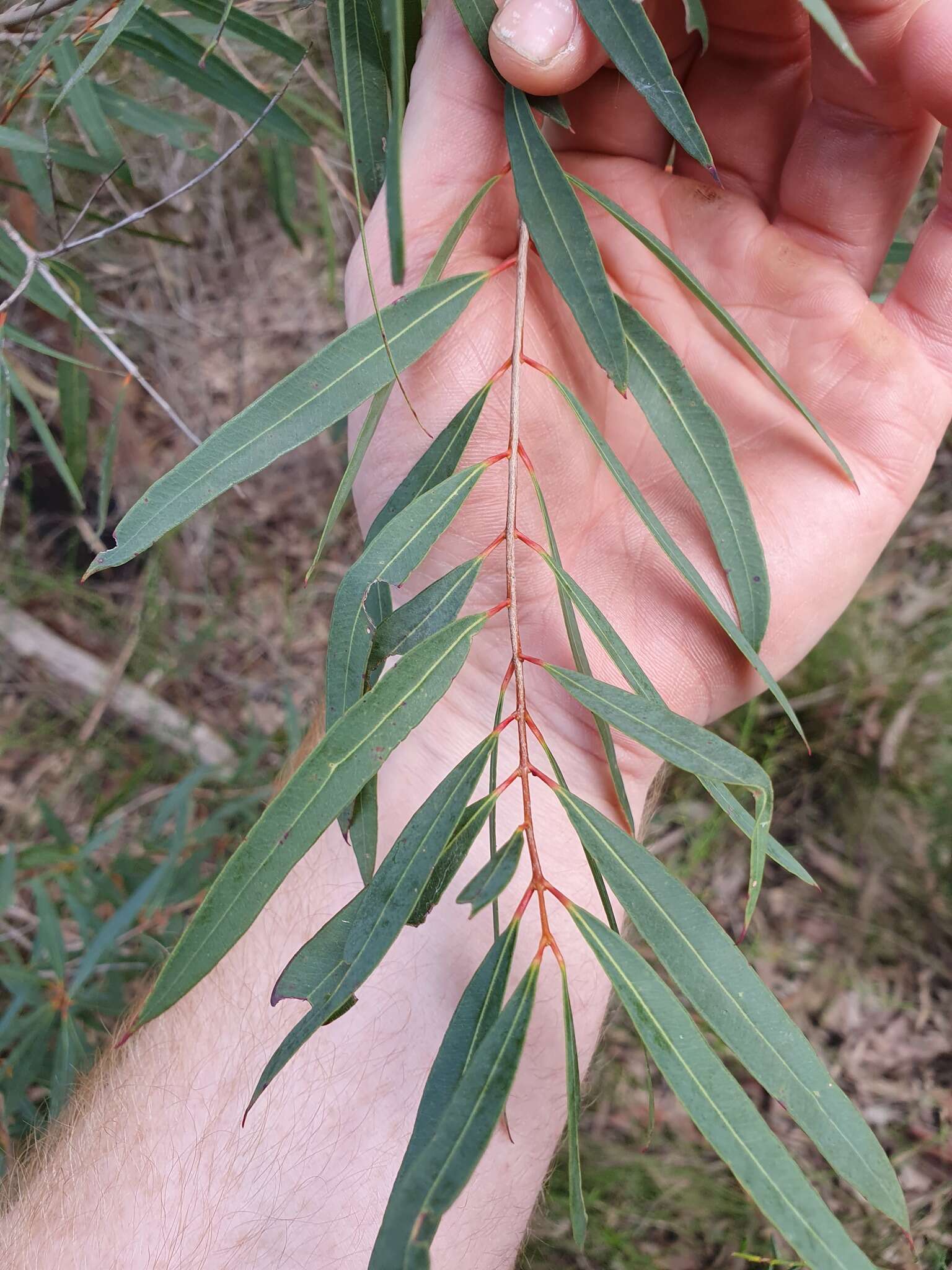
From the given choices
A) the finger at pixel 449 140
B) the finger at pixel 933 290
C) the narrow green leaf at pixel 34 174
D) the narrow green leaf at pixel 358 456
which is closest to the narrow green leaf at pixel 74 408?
the narrow green leaf at pixel 34 174

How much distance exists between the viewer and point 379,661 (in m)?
0.68

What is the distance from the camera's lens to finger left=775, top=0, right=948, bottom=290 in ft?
2.74

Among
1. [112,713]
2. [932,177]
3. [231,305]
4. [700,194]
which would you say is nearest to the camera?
[700,194]

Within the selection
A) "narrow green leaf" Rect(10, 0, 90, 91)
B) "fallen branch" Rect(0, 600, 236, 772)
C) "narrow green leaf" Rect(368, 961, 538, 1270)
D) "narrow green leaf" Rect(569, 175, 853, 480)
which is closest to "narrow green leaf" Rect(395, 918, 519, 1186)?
"narrow green leaf" Rect(368, 961, 538, 1270)

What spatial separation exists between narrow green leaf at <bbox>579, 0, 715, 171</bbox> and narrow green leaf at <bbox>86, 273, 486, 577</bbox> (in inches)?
7.6

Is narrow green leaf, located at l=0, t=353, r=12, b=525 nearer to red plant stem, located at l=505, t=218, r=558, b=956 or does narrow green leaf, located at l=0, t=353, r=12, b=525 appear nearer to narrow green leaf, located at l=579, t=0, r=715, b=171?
red plant stem, located at l=505, t=218, r=558, b=956

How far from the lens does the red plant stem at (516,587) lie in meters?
0.57

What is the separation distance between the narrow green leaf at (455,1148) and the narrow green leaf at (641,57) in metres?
0.57

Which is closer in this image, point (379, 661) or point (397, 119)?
point (397, 119)

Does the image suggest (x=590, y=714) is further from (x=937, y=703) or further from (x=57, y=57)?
(x=937, y=703)

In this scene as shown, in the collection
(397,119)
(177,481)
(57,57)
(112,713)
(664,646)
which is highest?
(57,57)

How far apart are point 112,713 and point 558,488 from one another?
161cm

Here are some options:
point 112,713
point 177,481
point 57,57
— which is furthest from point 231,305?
point 177,481

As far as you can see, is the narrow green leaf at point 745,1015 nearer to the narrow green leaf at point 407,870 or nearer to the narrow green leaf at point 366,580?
the narrow green leaf at point 407,870
